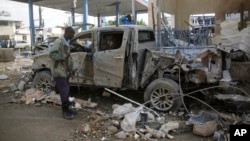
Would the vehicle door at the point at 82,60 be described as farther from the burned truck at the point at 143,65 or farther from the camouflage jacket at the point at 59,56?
the camouflage jacket at the point at 59,56

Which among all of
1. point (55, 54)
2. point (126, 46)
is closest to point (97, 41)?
point (126, 46)

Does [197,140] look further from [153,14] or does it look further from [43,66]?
[153,14]

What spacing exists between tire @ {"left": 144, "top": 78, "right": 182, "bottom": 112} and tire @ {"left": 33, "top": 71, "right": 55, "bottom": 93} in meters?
2.84

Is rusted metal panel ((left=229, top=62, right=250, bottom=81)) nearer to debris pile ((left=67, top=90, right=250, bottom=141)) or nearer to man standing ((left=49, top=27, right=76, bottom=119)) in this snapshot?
debris pile ((left=67, top=90, right=250, bottom=141))

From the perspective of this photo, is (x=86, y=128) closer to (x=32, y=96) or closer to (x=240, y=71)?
(x=32, y=96)

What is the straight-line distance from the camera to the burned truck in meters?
6.14

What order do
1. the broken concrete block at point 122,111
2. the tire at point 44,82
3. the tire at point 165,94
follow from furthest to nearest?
the tire at point 44,82 < the tire at point 165,94 < the broken concrete block at point 122,111

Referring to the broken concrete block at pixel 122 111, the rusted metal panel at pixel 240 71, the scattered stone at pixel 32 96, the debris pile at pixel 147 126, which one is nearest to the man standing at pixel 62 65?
the debris pile at pixel 147 126

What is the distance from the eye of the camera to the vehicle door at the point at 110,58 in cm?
664

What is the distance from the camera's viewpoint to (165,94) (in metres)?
6.19

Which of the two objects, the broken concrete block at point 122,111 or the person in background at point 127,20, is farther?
the person in background at point 127,20

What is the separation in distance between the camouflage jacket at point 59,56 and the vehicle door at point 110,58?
46.6 inches

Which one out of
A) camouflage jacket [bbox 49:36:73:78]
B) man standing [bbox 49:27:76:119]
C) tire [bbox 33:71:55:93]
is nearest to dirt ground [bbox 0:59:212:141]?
man standing [bbox 49:27:76:119]

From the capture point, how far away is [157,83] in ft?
20.7
